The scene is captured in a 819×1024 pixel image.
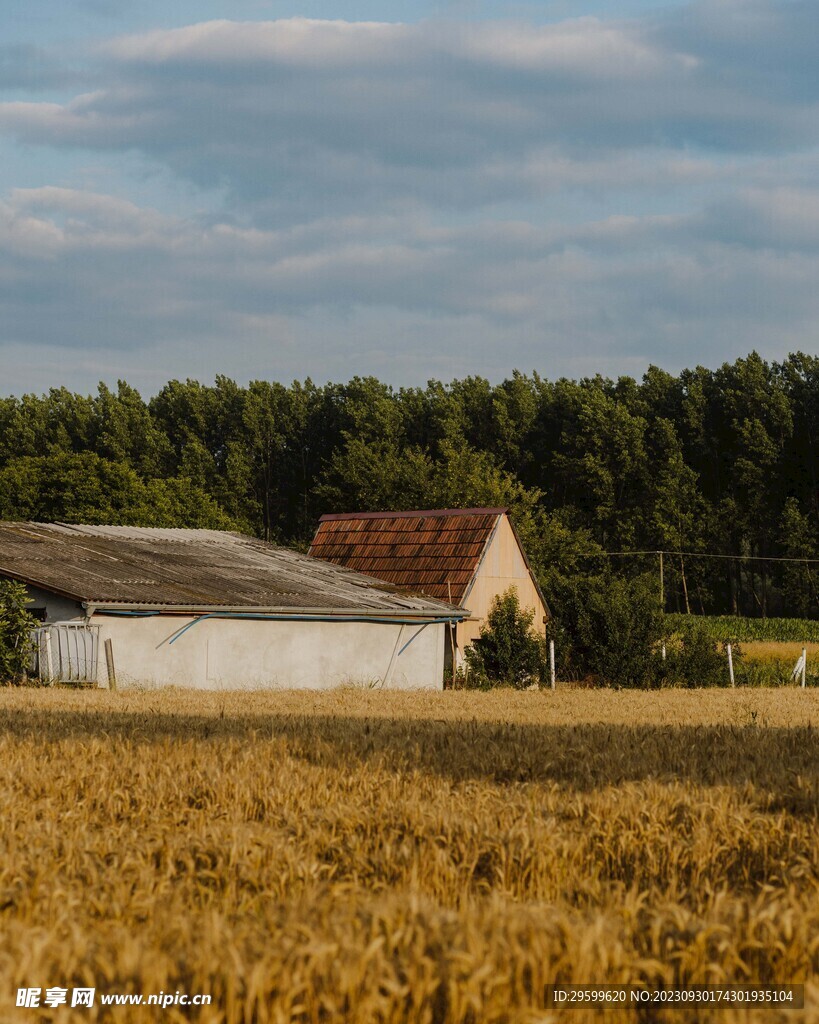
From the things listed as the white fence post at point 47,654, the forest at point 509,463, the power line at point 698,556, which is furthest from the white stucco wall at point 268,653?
the power line at point 698,556

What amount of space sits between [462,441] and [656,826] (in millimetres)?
84949

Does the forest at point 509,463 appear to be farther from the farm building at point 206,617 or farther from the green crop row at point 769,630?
the farm building at point 206,617

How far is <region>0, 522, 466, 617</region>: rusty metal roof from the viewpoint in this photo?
3024cm

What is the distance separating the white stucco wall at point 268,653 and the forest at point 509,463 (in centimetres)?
3328

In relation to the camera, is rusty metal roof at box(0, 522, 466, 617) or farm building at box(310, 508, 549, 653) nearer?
rusty metal roof at box(0, 522, 466, 617)

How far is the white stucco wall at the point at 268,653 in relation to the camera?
1182 inches

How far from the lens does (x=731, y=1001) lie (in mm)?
4414

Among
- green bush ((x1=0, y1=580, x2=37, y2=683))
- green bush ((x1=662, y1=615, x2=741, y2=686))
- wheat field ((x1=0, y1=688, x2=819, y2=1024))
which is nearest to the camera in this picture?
wheat field ((x1=0, y1=688, x2=819, y2=1024))

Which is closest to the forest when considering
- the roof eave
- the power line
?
the power line

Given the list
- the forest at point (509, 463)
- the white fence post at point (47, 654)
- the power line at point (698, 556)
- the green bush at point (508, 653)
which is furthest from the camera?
the power line at point (698, 556)

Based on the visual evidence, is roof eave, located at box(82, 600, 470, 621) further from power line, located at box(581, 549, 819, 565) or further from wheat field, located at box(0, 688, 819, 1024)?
power line, located at box(581, 549, 819, 565)

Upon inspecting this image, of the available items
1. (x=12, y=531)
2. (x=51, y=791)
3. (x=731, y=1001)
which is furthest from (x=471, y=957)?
(x=12, y=531)

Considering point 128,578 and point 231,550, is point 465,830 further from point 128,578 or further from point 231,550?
point 231,550

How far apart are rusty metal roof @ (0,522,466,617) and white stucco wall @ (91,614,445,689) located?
69 centimetres
